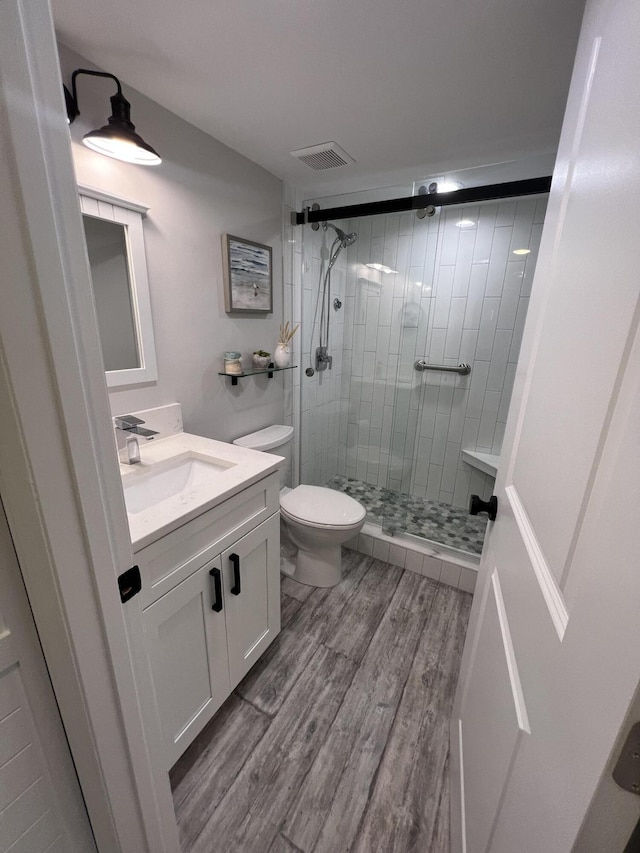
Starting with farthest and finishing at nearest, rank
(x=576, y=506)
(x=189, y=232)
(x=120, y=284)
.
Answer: (x=189, y=232) → (x=120, y=284) → (x=576, y=506)

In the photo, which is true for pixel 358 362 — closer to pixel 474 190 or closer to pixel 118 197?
pixel 474 190

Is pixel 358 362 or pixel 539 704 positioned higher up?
pixel 358 362

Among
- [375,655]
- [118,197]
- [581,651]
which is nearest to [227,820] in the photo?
[375,655]

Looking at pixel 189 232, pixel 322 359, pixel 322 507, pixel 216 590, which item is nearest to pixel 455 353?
pixel 322 359

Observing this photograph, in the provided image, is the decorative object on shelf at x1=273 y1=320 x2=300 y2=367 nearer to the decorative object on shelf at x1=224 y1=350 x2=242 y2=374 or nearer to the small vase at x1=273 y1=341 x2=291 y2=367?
the small vase at x1=273 y1=341 x2=291 y2=367

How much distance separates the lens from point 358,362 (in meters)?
2.82

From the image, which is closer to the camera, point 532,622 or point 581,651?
point 581,651

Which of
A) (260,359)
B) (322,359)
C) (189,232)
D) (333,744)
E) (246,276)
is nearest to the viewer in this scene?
(333,744)


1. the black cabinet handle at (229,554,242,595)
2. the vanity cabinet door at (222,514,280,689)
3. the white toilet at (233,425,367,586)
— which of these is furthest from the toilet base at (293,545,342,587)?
the black cabinet handle at (229,554,242,595)

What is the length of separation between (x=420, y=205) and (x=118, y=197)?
4.74 feet

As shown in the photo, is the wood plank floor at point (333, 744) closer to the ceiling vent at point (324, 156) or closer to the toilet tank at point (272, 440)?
the toilet tank at point (272, 440)

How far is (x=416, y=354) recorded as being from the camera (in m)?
2.55

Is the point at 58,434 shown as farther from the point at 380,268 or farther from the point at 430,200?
the point at 380,268

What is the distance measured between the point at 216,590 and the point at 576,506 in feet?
3.35
